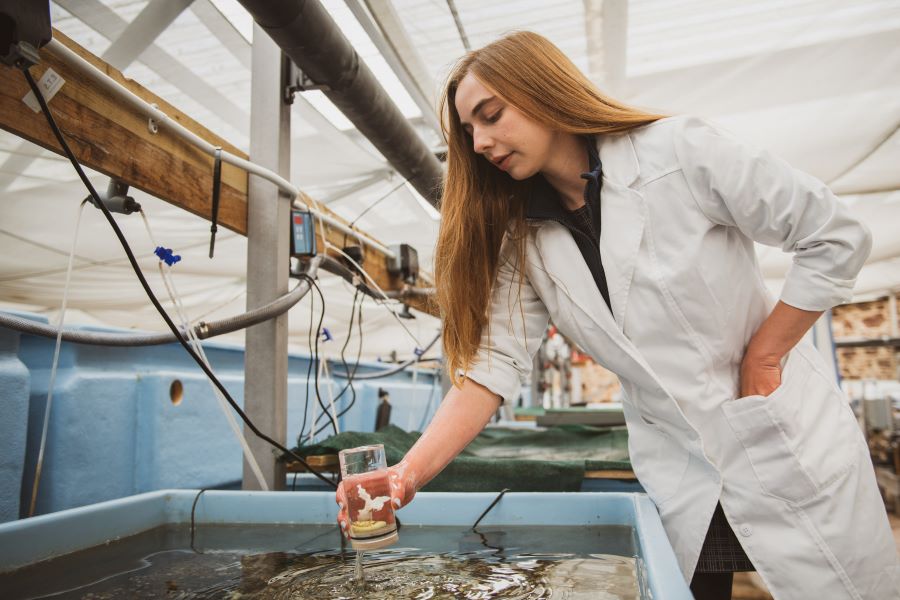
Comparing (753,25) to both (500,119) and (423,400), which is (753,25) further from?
(423,400)

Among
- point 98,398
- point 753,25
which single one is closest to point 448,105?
point 98,398

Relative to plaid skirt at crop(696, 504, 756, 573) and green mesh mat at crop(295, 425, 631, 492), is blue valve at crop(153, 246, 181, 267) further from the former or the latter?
plaid skirt at crop(696, 504, 756, 573)

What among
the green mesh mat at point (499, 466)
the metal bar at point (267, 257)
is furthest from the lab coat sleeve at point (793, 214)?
the metal bar at point (267, 257)

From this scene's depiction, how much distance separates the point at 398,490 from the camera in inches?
40.6

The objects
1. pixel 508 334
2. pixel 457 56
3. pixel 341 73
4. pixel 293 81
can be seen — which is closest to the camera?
pixel 508 334

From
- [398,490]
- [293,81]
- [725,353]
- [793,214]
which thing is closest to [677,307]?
[725,353]

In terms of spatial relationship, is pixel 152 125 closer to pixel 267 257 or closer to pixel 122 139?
pixel 122 139

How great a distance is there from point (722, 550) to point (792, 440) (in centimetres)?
30

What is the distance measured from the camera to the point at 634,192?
1.15 meters

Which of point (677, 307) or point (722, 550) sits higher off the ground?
point (677, 307)

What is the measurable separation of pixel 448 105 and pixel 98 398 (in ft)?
4.90

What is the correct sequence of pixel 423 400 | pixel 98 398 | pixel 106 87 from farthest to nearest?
pixel 423 400 → pixel 98 398 → pixel 106 87

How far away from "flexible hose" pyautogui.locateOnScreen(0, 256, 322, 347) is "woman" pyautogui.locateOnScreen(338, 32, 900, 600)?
23.5 inches

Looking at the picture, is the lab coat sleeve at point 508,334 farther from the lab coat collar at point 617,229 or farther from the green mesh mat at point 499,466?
the green mesh mat at point 499,466
